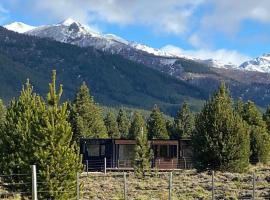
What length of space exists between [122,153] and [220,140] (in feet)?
67.7

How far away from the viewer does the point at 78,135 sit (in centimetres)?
6869

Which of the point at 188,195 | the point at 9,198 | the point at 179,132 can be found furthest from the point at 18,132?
the point at 179,132

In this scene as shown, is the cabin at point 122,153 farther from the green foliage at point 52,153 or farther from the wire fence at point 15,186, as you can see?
the green foliage at point 52,153

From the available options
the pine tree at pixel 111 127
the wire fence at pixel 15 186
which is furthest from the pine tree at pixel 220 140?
the pine tree at pixel 111 127

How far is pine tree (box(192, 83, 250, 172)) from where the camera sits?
41.2 metres

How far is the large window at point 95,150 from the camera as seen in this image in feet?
196

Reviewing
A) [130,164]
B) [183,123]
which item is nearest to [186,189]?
[130,164]

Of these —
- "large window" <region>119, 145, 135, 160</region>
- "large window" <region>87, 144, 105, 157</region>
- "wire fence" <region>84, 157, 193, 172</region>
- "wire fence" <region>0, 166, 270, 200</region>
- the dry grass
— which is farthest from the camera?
"large window" <region>119, 145, 135, 160</region>

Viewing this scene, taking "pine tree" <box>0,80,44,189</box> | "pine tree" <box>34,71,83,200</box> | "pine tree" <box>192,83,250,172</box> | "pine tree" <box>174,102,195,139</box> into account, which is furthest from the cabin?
"pine tree" <box>34,71,83,200</box>

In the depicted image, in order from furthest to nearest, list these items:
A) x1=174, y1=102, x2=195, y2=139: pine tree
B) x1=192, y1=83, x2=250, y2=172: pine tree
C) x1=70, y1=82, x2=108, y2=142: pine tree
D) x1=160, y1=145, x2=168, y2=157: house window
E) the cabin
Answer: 1. x1=174, y1=102, x2=195, y2=139: pine tree
2. x1=70, y1=82, x2=108, y2=142: pine tree
3. x1=160, y1=145, x2=168, y2=157: house window
4. the cabin
5. x1=192, y1=83, x2=250, y2=172: pine tree

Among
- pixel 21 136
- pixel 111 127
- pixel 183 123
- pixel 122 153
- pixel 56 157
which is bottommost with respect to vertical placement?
pixel 56 157

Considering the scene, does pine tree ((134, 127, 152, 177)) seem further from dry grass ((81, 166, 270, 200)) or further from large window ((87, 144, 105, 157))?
large window ((87, 144, 105, 157))

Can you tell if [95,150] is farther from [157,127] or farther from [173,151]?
[157,127]

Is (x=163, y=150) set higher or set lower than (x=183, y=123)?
lower
